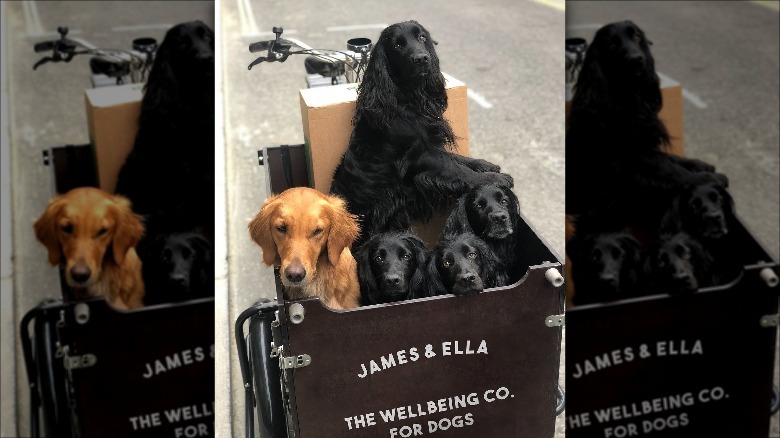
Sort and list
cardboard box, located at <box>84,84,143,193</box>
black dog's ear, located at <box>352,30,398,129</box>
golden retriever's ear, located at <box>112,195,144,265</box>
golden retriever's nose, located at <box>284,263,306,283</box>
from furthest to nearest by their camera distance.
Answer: cardboard box, located at <box>84,84,143,193</box>
golden retriever's ear, located at <box>112,195,144,265</box>
black dog's ear, located at <box>352,30,398,129</box>
golden retriever's nose, located at <box>284,263,306,283</box>

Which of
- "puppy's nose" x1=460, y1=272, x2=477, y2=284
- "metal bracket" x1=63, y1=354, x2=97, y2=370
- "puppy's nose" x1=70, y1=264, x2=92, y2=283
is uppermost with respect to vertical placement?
"puppy's nose" x1=460, y1=272, x2=477, y2=284

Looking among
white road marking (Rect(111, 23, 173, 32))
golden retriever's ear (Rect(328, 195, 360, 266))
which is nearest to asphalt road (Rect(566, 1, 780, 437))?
golden retriever's ear (Rect(328, 195, 360, 266))

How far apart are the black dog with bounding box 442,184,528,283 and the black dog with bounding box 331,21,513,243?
28mm

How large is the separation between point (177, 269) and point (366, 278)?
38 centimetres

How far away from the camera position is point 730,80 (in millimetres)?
2436

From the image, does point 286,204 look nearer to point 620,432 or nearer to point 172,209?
point 172,209

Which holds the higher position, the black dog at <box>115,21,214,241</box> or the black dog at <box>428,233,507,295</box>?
the black dog at <box>115,21,214,241</box>

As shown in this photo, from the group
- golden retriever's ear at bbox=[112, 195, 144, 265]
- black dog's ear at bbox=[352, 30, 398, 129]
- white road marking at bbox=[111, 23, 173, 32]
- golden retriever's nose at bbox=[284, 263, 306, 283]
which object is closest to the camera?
golden retriever's nose at bbox=[284, 263, 306, 283]

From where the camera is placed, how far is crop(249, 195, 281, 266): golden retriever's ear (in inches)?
48.7

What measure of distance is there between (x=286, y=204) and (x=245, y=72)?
292 mm

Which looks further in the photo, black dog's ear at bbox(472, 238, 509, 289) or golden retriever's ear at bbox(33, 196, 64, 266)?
golden retriever's ear at bbox(33, 196, 64, 266)

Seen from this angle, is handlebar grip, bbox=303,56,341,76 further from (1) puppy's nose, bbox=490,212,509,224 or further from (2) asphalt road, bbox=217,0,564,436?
(1) puppy's nose, bbox=490,212,509,224

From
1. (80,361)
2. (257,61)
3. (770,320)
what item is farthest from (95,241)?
(770,320)

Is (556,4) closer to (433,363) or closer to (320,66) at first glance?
(320,66)
